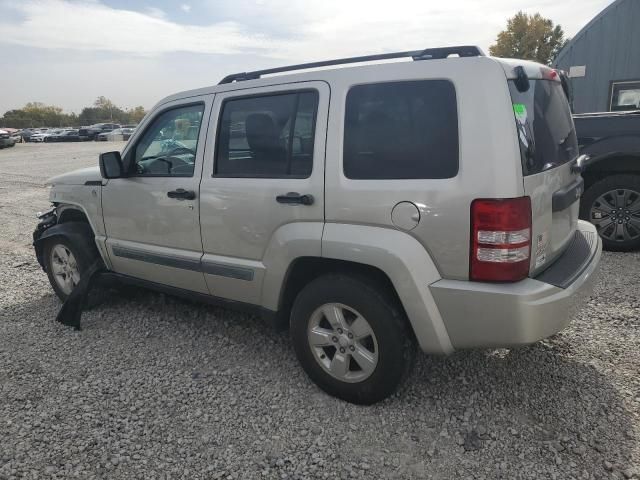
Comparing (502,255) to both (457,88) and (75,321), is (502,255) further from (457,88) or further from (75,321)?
Answer: (75,321)

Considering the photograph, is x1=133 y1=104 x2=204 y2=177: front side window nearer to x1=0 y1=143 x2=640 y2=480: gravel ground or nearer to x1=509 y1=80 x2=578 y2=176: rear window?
x1=0 y1=143 x2=640 y2=480: gravel ground

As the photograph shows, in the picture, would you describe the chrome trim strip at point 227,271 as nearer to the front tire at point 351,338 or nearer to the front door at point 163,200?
the front door at point 163,200

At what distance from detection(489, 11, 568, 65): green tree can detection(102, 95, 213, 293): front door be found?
39.1m

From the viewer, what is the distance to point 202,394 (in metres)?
3.02

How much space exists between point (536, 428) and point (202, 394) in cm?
193

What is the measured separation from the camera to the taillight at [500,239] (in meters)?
2.23

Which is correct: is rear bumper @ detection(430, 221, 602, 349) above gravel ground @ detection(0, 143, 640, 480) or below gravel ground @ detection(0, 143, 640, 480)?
above

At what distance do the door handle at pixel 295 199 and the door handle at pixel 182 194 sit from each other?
0.75 m

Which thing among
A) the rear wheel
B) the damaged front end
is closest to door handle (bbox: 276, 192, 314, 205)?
the damaged front end

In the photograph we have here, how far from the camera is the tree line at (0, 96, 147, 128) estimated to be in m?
72.6

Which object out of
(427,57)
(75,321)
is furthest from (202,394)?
(427,57)

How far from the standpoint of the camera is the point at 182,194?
3311 millimetres

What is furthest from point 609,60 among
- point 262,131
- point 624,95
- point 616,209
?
point 262,131

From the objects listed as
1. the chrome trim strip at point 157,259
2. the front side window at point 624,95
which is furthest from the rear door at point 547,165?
the front side window at point 624,95
